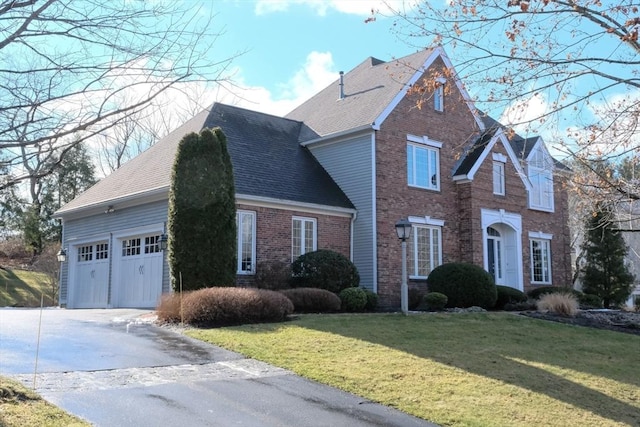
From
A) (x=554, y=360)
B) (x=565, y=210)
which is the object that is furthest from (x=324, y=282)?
(x=565, y=210)

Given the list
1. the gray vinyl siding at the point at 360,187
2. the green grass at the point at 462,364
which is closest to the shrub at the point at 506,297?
the gray vinyl siding at the point at 360,187

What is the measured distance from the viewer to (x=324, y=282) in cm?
1888

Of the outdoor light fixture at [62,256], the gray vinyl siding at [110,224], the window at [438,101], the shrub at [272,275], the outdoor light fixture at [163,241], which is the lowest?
the shrub at [272,275]

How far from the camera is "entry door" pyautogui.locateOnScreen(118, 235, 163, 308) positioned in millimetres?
19797

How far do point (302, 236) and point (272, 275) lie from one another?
7.13 ft

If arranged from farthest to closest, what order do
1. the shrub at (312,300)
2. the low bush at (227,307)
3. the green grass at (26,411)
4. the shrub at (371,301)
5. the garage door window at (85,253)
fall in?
the garage door window at (85,253)
the shrub at (371,301)
the shrub at (312,300)
the low bush at (227,307)
the green grass at (26,411)

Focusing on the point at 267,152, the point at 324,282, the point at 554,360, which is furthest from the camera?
the point at 267,152

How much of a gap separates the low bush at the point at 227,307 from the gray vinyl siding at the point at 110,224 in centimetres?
539

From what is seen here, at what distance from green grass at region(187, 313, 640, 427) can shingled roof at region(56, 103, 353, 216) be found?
660cm

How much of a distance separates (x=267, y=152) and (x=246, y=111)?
312cm

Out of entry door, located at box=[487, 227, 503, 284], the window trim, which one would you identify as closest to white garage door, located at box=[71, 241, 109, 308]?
entry door, located at box=[487, 227, 503, 284]

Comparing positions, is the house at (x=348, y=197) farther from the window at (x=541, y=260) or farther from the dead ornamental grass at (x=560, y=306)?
the dead ornamental grass at (x=560, y=306)

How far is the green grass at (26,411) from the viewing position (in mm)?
6203

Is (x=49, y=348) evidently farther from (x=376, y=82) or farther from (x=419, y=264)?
(x=376, y=82)
